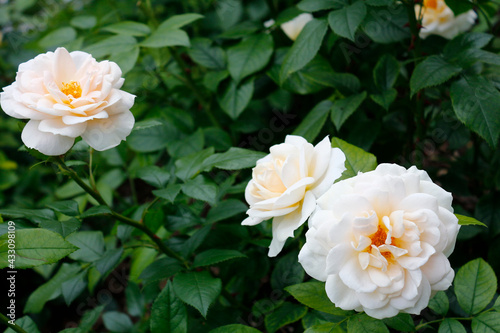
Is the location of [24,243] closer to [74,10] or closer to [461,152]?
[74,10]

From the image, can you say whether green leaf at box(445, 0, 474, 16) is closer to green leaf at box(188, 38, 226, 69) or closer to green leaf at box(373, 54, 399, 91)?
green leaf at box(373, 54, 399, 91)

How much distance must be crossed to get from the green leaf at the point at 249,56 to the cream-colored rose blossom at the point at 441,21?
1.76 ft

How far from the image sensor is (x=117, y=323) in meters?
1.51

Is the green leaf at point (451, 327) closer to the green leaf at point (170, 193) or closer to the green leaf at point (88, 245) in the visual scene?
the green leaf at point (170, 193)

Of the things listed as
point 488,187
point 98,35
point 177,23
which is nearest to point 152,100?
point 98,35

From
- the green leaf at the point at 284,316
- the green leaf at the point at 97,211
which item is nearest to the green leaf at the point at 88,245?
the green leaf at the point at 97,211

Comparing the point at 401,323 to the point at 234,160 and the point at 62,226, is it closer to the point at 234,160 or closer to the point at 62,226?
the point at 234,160

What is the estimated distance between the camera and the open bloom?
0.69 metres

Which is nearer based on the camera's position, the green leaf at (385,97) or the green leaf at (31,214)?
the green leaf at (31,214)

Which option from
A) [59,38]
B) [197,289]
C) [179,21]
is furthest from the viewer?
[59,38]

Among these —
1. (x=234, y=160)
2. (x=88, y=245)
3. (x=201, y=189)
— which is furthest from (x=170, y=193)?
(x=88, y=245)

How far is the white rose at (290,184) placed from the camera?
2.71 ft

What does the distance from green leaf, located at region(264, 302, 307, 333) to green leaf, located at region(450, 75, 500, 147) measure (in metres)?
0.61

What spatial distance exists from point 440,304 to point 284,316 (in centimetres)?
37
